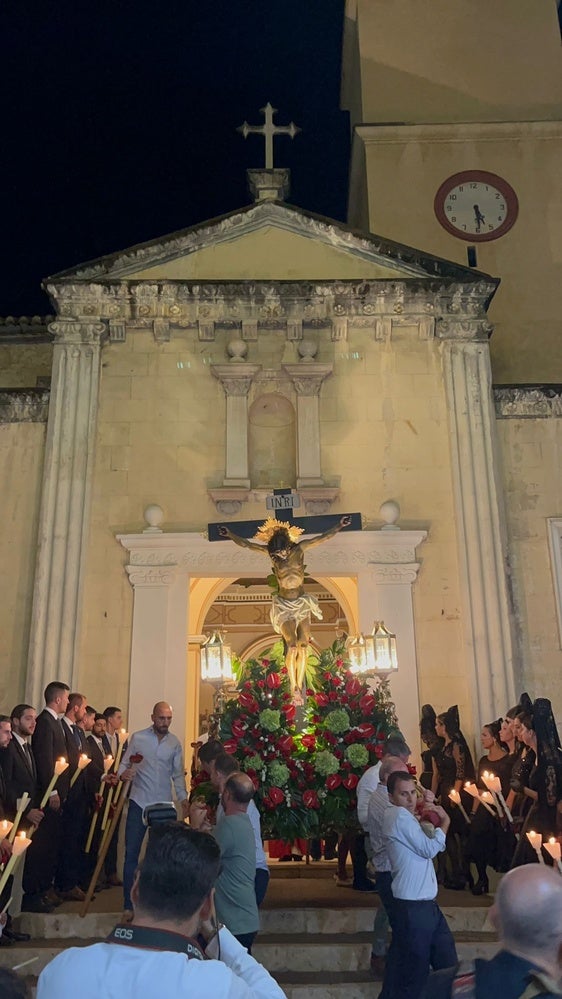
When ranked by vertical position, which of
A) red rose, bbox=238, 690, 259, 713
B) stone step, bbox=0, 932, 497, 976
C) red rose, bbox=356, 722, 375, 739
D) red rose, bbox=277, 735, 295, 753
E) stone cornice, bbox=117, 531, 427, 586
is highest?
stone cornice, bbox=117, 531, 427, 586

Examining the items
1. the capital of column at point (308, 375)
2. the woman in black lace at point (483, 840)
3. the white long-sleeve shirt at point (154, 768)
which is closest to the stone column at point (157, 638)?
the white long-sleeve shirt at point (154, 768)

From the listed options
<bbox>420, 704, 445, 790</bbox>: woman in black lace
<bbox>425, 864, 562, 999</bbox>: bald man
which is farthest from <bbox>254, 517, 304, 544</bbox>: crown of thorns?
<bbox>425, 864, 562, 999</bbox>: bald man

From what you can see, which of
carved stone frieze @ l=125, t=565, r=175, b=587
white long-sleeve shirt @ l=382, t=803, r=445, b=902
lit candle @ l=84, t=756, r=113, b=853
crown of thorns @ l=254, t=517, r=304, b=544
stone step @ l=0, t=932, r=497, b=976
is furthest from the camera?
carved stone frieze @ l=125, t=565, r=175, b=587

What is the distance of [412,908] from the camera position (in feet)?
16.8

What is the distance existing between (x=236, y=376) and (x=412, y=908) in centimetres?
864

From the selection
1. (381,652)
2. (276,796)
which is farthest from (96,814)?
(381,652)

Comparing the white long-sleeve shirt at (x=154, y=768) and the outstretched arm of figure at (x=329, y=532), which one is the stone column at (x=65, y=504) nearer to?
the white long-sleeve shirt at (x=154, y=768)

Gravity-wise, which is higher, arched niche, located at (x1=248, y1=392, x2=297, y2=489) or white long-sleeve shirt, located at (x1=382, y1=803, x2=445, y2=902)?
arched niche, located at (x1=248, y1=392, x2=297, y2=489)

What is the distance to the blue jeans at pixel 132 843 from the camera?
7.21 m

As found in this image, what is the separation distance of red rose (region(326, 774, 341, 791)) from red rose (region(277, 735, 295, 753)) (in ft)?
1.52

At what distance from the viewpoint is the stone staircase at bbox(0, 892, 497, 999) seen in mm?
6383

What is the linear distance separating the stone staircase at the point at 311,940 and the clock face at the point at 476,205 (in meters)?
13.0

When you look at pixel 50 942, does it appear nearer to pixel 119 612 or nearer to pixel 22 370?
pixel 119 612

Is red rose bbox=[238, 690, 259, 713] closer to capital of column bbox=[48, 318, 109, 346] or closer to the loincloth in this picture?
the loincloth
